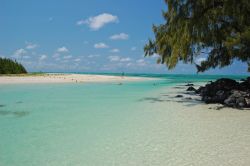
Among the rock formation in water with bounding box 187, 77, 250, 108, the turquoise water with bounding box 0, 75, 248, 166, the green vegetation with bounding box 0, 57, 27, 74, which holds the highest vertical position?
the green vegetation with bounding box 0, 57, 27, 74

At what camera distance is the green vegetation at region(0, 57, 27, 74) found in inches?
2557

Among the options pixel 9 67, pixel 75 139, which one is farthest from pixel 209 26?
pixel 9 67

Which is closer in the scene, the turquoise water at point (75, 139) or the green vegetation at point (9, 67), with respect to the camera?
the turquoise water at point (75, 139)

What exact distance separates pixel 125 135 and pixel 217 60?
50.5ft

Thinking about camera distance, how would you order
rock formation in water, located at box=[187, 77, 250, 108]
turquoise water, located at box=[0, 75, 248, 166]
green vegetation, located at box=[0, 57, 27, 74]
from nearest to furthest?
turquoise water, located at box=[0, 75, 248, 166], rock formation in water, located at box=[187, 77, 250, 108], green vegetation, located at box=[0, 57, 27, 74]

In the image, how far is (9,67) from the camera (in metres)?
67.4

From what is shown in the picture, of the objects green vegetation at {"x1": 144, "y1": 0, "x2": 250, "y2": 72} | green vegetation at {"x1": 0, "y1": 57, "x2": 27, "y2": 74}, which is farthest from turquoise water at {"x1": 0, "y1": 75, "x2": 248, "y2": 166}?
green vegetation at {"x1": 0, "y1": 57, "x2": 27, "y2": 74}

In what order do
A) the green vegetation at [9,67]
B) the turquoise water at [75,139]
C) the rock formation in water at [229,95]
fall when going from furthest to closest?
the green vegetation at [9,67] < the rock formation in water at [229,95] < the turquoise water at [75,139]

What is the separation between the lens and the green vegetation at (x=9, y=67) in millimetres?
64938

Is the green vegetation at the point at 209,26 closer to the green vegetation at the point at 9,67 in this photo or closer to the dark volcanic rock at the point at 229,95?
the dark volcanic rock at the point at 229,95

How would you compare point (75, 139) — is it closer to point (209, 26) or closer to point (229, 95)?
point (229, 95)

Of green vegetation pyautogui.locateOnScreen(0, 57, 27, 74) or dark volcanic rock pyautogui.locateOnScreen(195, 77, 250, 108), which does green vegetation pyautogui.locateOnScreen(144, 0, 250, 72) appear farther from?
green vegetation pyautogui.locateOnScreen(0, 57, 27, 74)

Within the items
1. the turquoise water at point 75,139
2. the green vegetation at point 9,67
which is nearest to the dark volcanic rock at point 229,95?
the turquoise water at point 75,139

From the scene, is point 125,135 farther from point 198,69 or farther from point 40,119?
point 198,69
